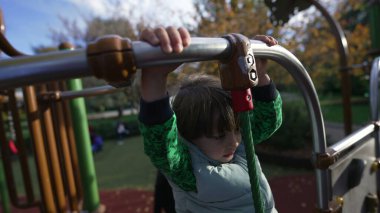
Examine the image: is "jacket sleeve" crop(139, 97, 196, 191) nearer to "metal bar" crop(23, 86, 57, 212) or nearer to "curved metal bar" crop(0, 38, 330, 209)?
"curved metal bar" crop(0, 38, 330, 209)

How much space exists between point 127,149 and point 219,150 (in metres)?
8.86

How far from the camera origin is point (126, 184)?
579 cm

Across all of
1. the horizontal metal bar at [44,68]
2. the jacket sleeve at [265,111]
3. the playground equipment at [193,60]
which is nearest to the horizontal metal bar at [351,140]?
the playground equipment at [193,60]

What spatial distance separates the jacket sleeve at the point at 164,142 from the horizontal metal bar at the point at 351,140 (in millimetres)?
514

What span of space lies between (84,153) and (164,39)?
2.26 meters

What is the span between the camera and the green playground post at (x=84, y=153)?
2570 mm

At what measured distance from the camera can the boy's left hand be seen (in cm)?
79

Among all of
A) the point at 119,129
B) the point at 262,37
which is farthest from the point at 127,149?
the point at 262,37

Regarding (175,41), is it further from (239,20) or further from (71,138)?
(239,20)

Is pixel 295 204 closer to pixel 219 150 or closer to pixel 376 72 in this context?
pixel 376 72

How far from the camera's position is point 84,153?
8.63ft

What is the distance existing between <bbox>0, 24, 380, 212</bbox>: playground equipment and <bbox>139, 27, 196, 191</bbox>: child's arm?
0.07 ft

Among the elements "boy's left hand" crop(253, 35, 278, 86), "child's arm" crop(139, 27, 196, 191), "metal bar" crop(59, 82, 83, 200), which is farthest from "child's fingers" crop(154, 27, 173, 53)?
"metal bar" crop(59, 82, 83, 200)

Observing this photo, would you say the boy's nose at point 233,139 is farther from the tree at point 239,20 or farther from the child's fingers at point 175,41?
the tree at point 239,20
